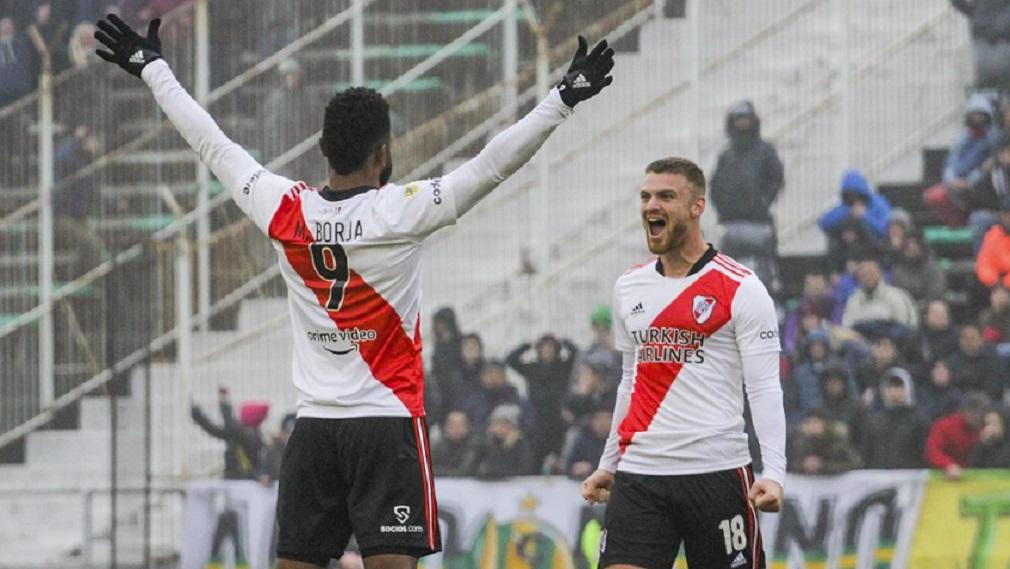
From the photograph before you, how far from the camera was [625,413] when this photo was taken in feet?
23.3

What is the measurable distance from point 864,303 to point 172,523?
5151mm

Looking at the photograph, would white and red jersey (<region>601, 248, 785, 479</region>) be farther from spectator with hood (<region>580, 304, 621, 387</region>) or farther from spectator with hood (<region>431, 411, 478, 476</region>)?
spectator with hood (<region>431, 411, 478, 476</region>)

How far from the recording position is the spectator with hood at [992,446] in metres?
13.1

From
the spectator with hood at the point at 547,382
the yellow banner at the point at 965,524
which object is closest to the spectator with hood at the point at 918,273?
the yellow banner at the point at 965,524

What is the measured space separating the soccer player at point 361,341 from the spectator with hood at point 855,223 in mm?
7632

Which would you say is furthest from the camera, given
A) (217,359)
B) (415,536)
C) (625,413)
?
(217,359)

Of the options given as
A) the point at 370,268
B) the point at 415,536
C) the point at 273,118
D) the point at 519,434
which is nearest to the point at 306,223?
the point at 370,268

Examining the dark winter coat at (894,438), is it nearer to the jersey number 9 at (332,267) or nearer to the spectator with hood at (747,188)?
the spectator with hood at (747,188)

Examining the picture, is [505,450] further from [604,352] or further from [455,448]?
[604,352]

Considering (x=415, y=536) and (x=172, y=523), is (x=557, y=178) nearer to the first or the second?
(x=172, y=523)

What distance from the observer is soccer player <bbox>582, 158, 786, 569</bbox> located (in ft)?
22.5

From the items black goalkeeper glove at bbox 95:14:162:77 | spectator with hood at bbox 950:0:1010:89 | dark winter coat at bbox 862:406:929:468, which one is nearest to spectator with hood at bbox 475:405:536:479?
dark winter coat at bbox 862:406:929:468

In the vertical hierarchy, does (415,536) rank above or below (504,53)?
below

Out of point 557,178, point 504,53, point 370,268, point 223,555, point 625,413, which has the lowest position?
point 223,555
